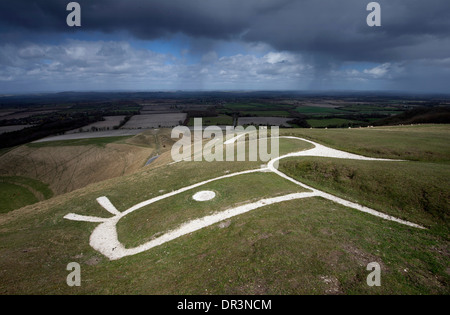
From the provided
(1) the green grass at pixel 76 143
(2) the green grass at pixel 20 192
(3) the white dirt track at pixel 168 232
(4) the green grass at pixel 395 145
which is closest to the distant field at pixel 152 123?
(1) the green grass at pixel 76 143

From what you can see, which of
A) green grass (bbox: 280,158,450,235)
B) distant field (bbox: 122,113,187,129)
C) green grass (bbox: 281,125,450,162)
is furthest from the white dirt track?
distant field (bbox: 122,113,187,129)

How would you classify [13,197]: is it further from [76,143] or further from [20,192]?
[76,143]

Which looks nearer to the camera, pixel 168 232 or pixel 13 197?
pixel 168 232

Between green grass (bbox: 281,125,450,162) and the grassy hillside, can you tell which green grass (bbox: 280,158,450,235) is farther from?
green grass (bbox: 281,125,450,162)

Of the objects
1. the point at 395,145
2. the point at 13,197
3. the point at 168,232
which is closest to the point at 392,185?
the point at 395,145
